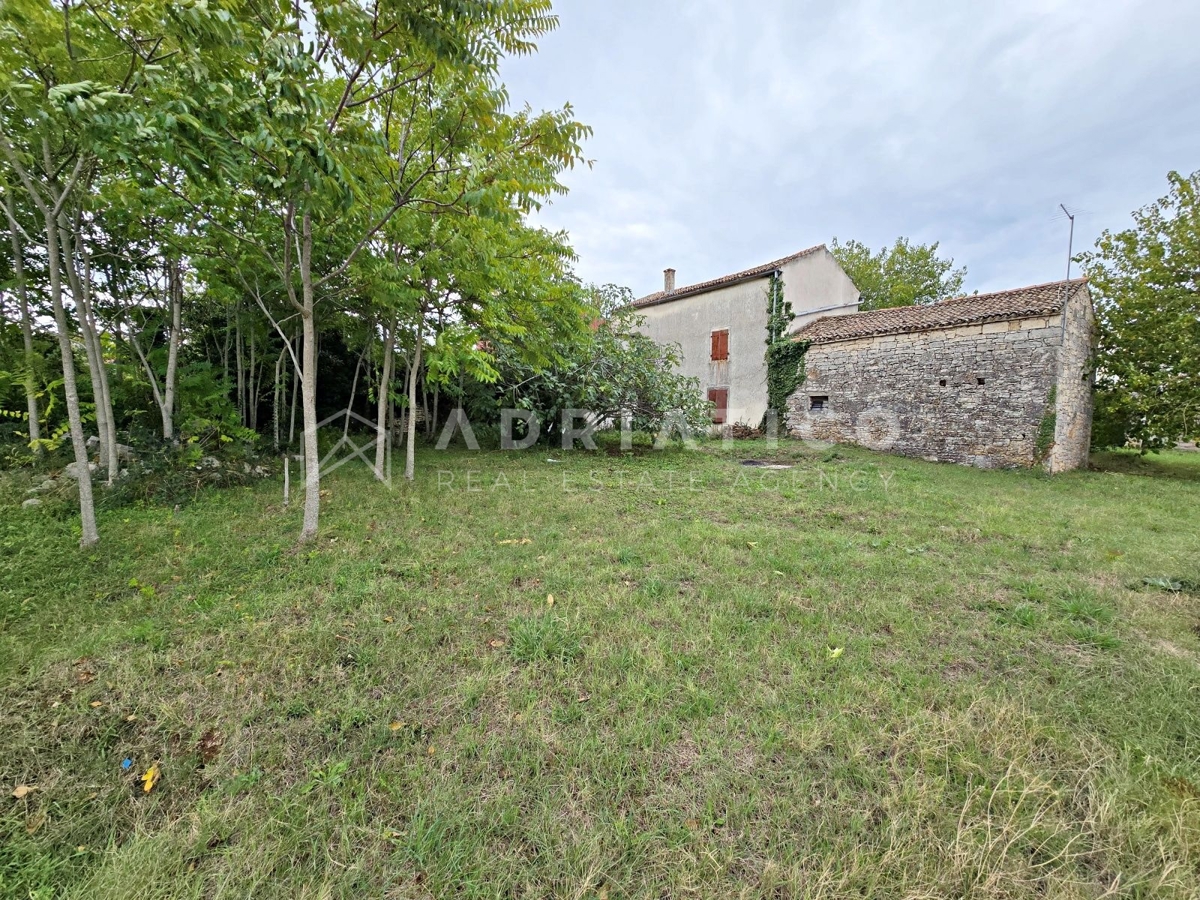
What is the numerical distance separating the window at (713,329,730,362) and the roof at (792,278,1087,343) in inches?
83.7

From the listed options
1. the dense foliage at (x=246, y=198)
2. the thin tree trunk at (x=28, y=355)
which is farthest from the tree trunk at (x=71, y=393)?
the thin tree trunk at (x=28, y=355)

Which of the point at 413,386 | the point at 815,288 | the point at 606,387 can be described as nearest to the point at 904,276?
the point at 815,288

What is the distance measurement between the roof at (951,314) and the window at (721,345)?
2.13 metres

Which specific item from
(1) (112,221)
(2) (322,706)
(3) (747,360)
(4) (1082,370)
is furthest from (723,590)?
(4) (1082,370)

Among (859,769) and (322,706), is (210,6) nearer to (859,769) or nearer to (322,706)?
(322,706)

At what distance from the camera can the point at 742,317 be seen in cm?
1423

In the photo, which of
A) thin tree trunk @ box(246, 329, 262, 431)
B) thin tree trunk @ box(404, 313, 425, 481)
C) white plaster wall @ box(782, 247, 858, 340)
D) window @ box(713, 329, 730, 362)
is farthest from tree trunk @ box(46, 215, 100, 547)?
white plaster wall @ box(782, 247, 858, 340)

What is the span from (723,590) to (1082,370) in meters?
13.3

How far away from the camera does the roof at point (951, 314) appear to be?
9.48m

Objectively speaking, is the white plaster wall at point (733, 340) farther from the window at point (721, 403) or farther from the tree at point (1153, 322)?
the tree at point (1153, 322)

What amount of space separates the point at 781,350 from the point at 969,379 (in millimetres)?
4709

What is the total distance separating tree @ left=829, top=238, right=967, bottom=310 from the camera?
19719mm

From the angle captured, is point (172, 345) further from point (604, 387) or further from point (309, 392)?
point (604, 387)

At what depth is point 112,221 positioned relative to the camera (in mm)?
4750
